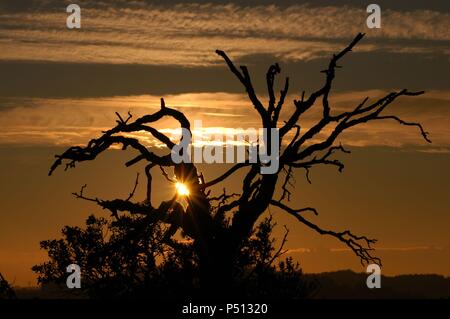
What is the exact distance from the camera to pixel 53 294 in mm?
37219

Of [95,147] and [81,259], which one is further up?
[95,147]

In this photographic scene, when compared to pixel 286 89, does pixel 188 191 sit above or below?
below

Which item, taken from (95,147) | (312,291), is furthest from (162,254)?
(95,147)

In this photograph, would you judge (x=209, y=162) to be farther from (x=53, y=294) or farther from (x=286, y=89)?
(x=53, y=294)

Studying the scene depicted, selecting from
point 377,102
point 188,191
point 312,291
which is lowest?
point 312,291

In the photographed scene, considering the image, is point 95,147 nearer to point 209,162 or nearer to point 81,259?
point 209,162

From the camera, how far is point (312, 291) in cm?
Result: 3891

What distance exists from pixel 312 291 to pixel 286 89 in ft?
67.8
